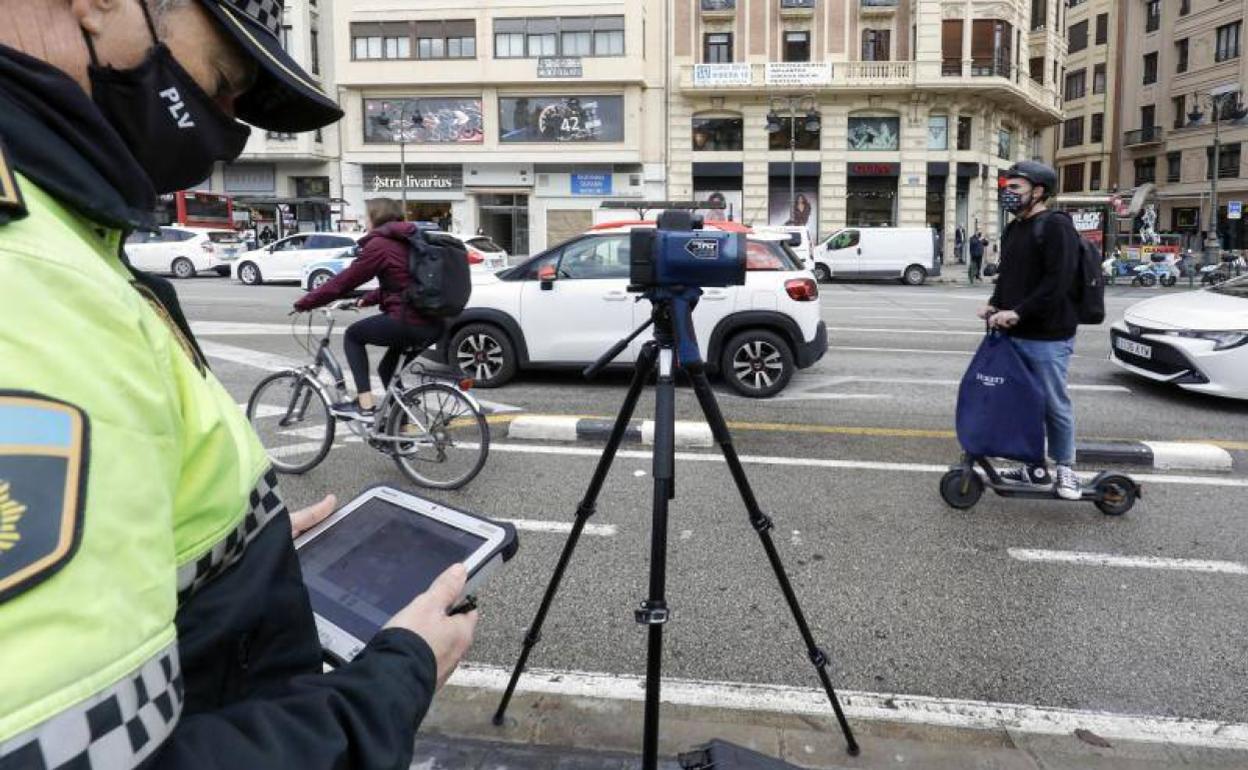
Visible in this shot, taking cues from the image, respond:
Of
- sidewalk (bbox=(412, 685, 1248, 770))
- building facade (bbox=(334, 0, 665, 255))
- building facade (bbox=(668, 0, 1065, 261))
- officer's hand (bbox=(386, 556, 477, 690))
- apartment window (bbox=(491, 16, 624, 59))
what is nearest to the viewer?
officer's hand (bbox=(386, 556, 477, 690))

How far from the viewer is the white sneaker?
518cm

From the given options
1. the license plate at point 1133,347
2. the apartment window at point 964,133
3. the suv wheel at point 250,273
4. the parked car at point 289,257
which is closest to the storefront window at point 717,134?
the apartment window at point 964,133

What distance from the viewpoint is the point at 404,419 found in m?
6.05

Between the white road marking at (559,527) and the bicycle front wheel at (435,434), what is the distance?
0.87 metres

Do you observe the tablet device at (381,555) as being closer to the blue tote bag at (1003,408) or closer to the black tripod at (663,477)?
the black tripod at (663,477)

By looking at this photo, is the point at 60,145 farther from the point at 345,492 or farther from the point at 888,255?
the point at 888,255

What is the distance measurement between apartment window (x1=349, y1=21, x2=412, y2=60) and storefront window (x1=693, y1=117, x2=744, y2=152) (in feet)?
40.8

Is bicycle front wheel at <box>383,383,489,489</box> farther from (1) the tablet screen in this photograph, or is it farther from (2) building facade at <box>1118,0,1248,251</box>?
A: (2) building facade at <box>1118,0,1248,251</box>

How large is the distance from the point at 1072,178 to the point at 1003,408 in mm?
65330

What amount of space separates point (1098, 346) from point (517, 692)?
1093cm

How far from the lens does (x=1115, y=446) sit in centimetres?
645

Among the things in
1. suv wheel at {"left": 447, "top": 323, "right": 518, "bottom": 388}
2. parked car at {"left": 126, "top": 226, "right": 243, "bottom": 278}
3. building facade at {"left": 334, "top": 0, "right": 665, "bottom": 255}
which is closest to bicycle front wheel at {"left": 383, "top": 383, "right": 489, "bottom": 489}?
suv wheel at {"left": 447, "top": 323, "right": 518, "bottom": 388}

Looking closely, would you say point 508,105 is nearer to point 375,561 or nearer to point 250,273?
point 250,273

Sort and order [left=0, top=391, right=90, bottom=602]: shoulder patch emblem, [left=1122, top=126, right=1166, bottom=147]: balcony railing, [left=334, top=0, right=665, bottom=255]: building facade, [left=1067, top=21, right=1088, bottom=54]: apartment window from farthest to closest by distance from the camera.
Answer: [left=1067, top=21, right=1088, bottom=54]: apartment window, [left=1122, top=126, right=1166, bottom=147]: balcony railing, [left=334, top=0, right=665, bottom=255]: building facade, [left=0, top=391, right=90, bottom=602]: shoulder patch emblem
